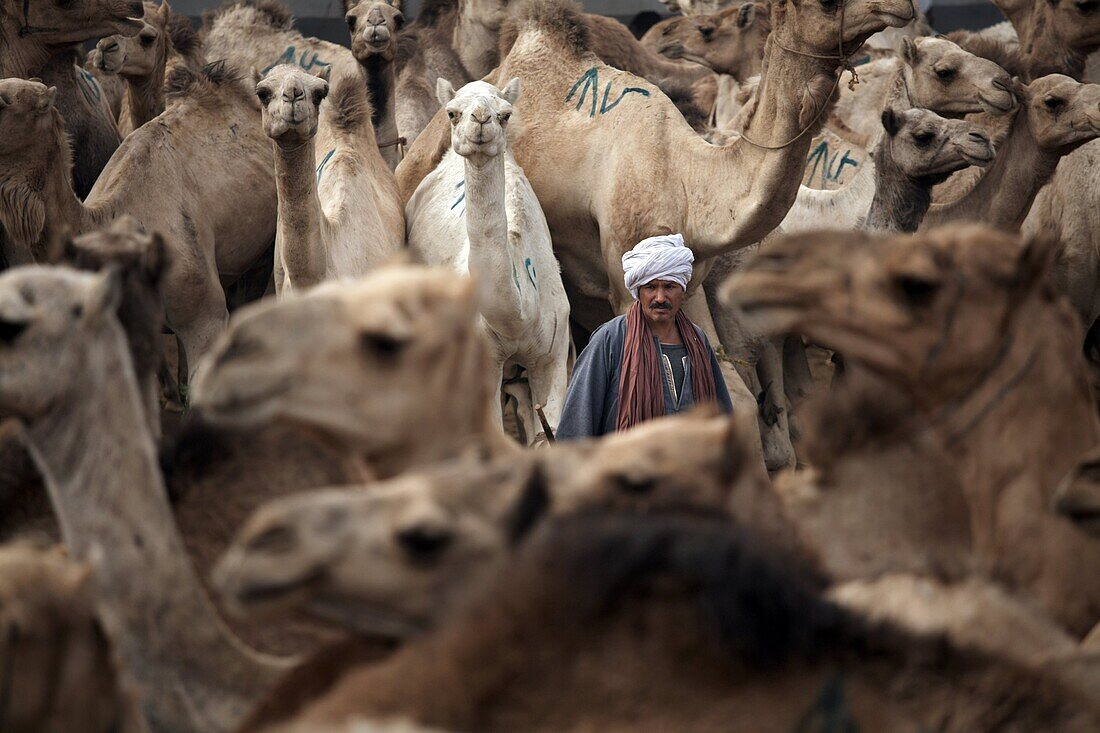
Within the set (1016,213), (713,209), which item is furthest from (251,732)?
(1016,213)

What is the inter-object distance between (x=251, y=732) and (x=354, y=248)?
14.5 ft

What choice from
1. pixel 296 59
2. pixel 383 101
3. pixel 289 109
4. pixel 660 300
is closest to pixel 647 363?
pixel 660 300

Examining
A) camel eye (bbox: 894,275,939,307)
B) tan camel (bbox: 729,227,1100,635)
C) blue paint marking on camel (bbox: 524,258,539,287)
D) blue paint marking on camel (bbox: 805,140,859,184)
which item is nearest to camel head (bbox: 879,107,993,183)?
blue paint marking on camel (bbox: 805,140,859,184)

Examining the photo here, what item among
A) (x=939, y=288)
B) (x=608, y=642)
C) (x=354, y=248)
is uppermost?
(x=939, y=288)

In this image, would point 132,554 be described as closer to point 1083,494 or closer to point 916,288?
point 916,288

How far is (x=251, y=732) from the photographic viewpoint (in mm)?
1997

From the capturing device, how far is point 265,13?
29.9ft

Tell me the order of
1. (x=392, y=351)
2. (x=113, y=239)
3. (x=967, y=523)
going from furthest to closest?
(x=113, y=239), (x=967, y=523), (x=392, y=351)

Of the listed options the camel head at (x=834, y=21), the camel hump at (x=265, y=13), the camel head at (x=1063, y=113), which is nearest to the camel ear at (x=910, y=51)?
the camel head at (x=1063, y=113)

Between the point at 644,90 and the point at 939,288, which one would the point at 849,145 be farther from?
the point at 939,288

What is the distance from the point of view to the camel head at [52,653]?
6.13 feet

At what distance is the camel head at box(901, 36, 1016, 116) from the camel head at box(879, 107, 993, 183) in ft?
1.01

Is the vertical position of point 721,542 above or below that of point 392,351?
below

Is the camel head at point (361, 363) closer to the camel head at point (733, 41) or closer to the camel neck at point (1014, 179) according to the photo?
the camel neck at point (1014, 179)
